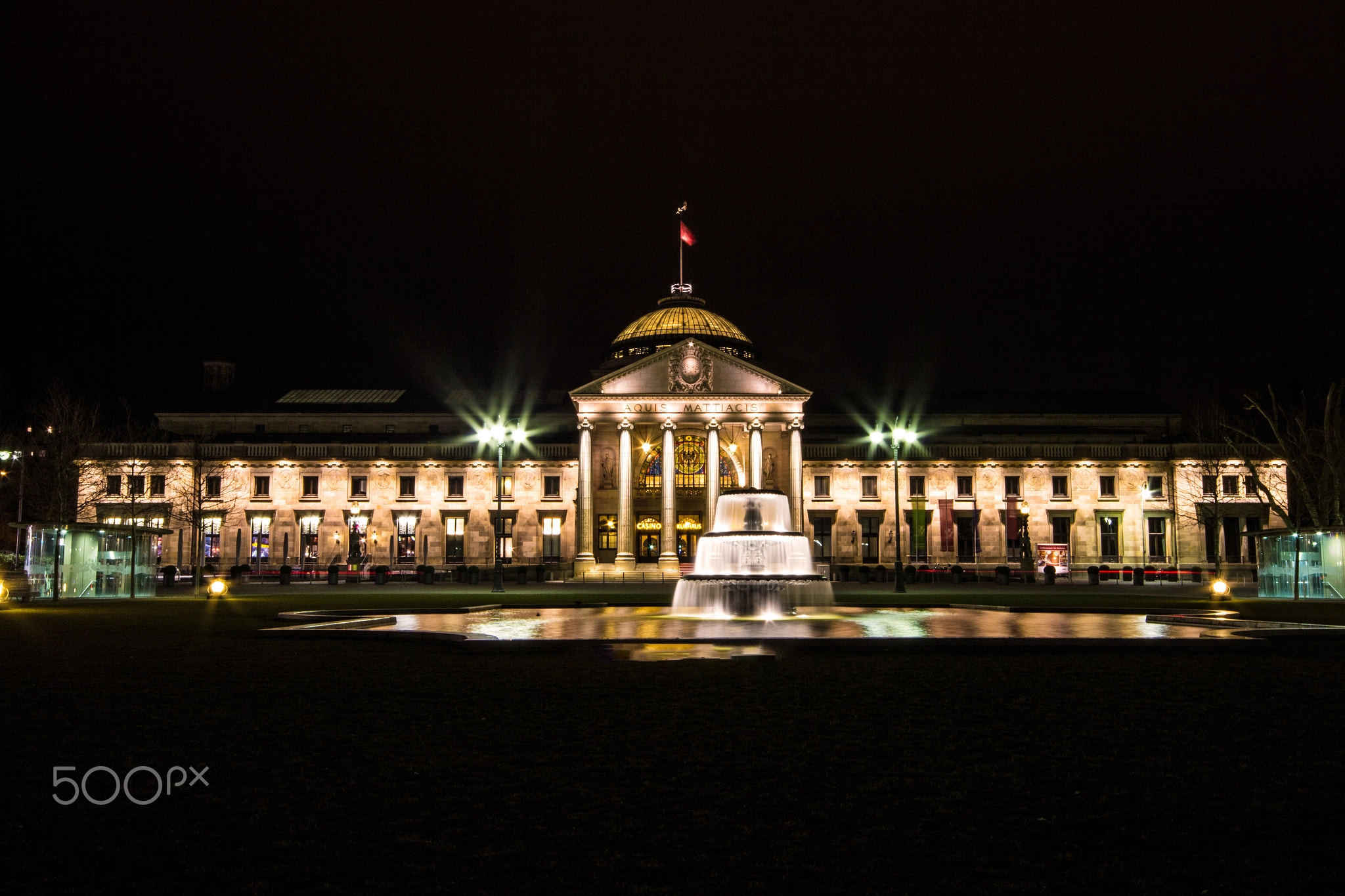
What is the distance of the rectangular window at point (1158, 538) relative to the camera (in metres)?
75.7

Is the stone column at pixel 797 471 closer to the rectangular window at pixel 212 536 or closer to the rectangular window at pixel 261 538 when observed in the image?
the rectangular window at pixel 261 538

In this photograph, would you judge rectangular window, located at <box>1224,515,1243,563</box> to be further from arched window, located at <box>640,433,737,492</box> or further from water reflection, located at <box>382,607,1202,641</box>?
water reflection, located at <box>382,607,1202,641</box>

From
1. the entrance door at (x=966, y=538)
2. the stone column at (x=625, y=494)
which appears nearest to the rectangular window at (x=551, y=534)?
the stone column at (x=625, y=494)

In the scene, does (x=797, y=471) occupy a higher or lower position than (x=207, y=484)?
higher

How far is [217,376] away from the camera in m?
90.7

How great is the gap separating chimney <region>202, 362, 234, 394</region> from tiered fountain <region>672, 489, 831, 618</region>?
69.7m

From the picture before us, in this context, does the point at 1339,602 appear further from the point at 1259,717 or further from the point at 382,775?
the point at 382,775

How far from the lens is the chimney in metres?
90.5

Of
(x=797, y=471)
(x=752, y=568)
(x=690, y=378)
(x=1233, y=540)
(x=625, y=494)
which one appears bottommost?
(x=752, y=568)

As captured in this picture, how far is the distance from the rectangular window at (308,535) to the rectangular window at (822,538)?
3346 centimetres

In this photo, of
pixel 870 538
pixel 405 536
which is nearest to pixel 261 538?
pixel 405 536

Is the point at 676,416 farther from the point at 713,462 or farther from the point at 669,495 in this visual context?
the point at 669,495

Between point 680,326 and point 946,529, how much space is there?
1010 inches

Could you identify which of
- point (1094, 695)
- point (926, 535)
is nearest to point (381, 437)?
point (926, 535)
